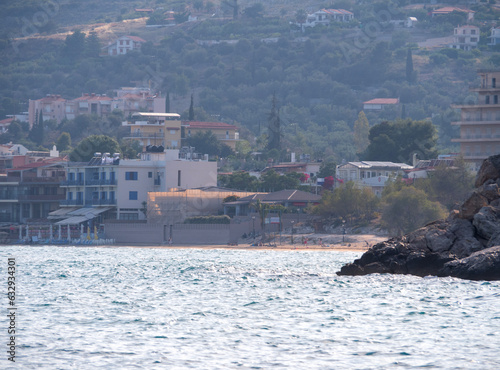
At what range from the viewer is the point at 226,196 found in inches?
4158

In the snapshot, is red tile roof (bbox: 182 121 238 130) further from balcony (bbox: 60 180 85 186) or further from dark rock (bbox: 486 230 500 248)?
dark rock (bbox: 486 230 500 248)

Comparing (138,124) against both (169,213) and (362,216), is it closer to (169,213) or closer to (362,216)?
(169,213)

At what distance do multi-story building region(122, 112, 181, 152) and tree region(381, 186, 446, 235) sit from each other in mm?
74950

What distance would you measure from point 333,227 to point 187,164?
23.7 m

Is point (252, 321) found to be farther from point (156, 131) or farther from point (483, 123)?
point (156, 131)

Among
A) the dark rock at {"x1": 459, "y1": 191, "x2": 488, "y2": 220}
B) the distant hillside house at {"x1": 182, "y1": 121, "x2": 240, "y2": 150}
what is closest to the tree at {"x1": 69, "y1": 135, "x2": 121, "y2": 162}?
the distant hillside house at {"x1": 182, "y1": 121, "x2": 240, "y2": 150}

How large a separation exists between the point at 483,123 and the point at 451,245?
6827cm

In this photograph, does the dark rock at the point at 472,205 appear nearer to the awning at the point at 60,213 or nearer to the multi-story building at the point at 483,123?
the multi-story building at the point at 483,123

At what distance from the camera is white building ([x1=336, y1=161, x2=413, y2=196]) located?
365 feet

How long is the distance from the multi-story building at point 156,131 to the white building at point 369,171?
47641 millimetres

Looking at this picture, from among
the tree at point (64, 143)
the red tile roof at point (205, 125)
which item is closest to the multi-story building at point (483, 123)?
the red tile roof at point (205, 125)

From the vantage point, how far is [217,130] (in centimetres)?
17450

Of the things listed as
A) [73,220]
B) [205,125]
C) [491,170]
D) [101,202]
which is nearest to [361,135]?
[205,125]

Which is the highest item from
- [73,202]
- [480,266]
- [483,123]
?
[483,123]
